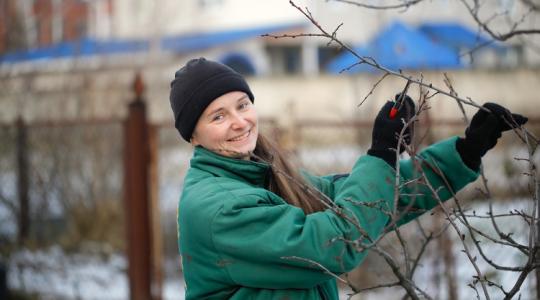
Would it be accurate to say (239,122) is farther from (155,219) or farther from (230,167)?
(155,219)

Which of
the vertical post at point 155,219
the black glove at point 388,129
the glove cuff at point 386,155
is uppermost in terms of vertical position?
the black glove at point 388,129

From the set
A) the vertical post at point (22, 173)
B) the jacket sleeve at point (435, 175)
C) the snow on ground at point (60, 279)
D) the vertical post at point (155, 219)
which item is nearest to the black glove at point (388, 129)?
the jacket sleeve at point (435, 175)

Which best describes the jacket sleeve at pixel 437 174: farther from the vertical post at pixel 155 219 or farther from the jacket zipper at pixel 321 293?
the vertical post at pixel 155 219

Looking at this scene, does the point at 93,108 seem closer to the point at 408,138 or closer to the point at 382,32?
the point at 382,32

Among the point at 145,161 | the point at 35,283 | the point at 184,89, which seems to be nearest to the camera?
the point at 184,89

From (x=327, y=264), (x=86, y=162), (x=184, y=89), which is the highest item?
(x=184, y=89)

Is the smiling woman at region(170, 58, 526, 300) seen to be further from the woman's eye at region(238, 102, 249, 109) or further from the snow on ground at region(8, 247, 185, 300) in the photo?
the snow on ground at region(8, 247, 185, 300)

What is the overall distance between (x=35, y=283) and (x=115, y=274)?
639 mm

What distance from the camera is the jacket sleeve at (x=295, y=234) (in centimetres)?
212

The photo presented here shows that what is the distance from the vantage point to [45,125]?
6.94m

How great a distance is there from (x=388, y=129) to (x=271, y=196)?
0.36m

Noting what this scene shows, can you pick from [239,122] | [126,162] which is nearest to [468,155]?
[239,122]

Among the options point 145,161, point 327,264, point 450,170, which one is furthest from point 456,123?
point 327,264

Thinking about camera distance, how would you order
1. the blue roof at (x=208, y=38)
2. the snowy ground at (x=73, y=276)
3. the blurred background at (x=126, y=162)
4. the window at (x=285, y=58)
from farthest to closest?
the window at (x=285, y=58), the blue roof at (x=208, y=38), the snowy ground at (x=73, y=276), the blurred background at (x=126, y=162)
